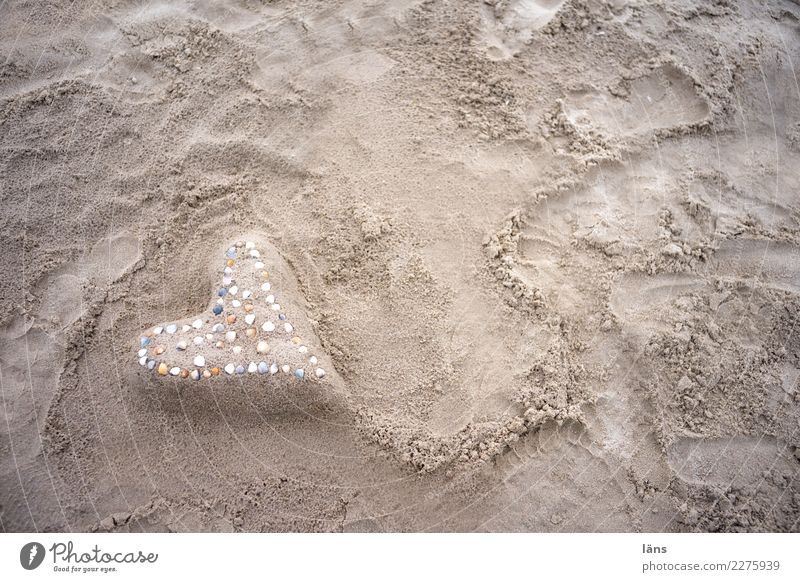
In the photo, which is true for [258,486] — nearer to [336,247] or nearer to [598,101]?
[336,247]
